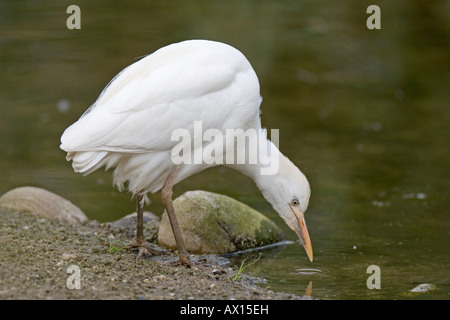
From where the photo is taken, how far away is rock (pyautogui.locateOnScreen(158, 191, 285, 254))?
7.32 m

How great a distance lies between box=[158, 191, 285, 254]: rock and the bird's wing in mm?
1381

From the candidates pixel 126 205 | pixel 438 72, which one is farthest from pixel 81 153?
pixel 438 72

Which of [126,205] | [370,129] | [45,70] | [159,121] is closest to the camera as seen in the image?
[159,121]

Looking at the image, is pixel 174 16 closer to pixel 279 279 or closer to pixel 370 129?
pixel 370 129

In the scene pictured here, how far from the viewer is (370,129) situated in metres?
11.8

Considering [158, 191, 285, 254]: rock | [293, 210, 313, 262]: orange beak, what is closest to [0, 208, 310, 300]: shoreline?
[158, 191, 285, 254]: rock

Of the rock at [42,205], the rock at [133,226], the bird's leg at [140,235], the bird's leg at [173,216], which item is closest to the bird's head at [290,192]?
the bird's leg at [173,216]

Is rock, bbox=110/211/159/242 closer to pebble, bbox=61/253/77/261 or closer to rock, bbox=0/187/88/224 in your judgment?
rock, bbox=0/187/88/224

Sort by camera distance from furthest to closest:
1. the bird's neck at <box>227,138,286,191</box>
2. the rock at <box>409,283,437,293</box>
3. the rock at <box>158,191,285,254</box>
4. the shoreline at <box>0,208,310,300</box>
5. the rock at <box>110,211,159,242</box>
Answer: the rock at <box>110,211,159,242</box>, the rock at <box>158,191,285,254</box>, the bird's neck at <box>227,138,286,191</box>, the rock at <box>409,283,437,293</box>, the shoreline at <box>0,208,310,300</box>

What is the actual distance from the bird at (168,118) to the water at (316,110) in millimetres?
1150

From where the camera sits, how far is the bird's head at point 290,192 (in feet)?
21.6

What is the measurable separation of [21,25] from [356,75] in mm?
6693

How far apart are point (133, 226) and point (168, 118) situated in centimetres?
202

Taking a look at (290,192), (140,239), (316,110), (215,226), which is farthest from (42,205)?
(316,110)
